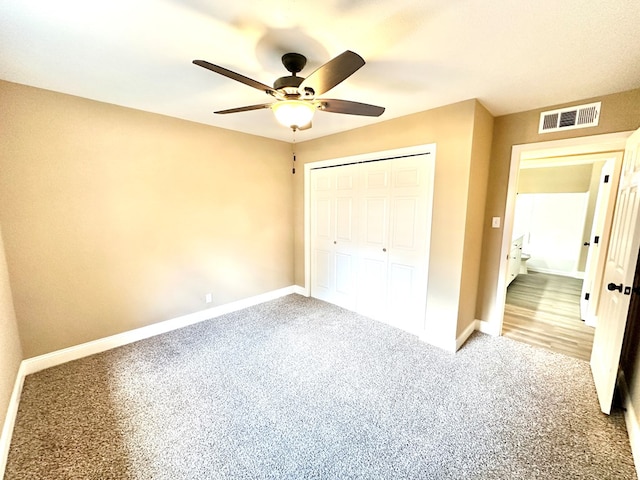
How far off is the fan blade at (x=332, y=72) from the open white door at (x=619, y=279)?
2103mm

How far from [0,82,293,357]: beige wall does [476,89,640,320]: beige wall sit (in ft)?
9.67

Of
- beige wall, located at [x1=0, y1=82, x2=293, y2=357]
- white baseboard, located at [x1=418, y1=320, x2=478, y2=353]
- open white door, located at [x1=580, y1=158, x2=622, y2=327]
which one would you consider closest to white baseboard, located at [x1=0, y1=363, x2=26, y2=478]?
beige wall, located at [x1=0, y1=82, x2=293, y2=357]

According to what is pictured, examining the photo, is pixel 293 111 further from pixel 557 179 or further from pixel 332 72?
pixel 557 179

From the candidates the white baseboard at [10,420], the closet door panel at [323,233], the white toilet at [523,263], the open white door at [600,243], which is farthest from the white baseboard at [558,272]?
the white baseboard at [10,420]

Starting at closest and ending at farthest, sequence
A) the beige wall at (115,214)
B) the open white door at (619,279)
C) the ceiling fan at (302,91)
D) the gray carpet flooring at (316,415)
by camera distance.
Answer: the ceiling fan at (302,91) → the gray carpet flooring at (316,415) → the open white door at (619,279) → the beige wall at (115,214)

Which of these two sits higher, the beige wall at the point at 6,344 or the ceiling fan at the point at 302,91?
the ceiling fan at the point at 302,91

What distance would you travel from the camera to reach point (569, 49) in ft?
5.26

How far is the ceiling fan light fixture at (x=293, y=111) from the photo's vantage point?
1.68 meters

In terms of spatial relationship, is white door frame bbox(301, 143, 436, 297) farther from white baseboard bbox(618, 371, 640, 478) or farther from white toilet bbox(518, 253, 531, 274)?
white toilet bbox(518, 253, 531, 274)

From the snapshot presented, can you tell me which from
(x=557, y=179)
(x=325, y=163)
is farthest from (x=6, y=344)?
(x=557, y=179)

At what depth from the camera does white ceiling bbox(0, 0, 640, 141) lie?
1312 mm

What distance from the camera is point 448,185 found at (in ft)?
8.50

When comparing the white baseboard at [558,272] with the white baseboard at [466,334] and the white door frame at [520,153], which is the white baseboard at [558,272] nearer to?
the white door frame at [520,153]

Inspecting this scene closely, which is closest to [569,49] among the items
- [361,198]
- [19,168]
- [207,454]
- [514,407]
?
[361,198]
